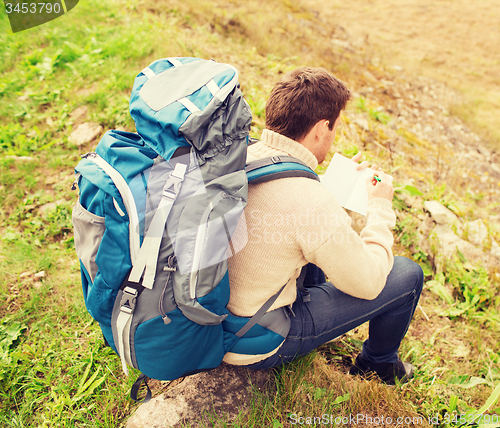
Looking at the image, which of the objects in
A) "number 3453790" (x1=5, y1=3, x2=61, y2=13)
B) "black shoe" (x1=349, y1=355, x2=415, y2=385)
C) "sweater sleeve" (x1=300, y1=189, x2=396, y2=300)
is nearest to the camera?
"sweater sleeve" (x1=300, y1=189, x2=396, y2=300)

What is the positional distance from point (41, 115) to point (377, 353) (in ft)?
15.7

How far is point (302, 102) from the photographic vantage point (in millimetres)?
1738

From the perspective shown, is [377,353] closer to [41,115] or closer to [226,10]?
[41,115]

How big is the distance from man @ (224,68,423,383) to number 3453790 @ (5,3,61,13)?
5832mm

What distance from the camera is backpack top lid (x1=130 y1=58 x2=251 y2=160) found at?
130cm

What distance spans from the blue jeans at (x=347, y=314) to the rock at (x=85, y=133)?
Answer: 3357 millimetres

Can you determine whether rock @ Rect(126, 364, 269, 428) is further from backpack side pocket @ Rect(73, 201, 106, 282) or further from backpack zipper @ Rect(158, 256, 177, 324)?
backpack side pocket @ Rect(73, 201, 106, 282)

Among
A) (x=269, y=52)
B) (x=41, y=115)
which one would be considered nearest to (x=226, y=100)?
(x=41, y=115)

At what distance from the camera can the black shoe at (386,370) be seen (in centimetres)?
219

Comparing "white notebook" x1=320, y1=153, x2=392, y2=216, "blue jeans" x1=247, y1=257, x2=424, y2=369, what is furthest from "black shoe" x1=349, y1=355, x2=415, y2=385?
"white notebook" x1=320, y1=153, x2=392, y2=216

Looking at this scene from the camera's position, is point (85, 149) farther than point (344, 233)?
Yes

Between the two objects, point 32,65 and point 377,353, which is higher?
point 32,65

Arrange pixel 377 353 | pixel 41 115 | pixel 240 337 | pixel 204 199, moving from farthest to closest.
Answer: pixel 41 115, pixel 377 353, pixel 240 337, pixel 204 199

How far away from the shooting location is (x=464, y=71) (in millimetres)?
10430
